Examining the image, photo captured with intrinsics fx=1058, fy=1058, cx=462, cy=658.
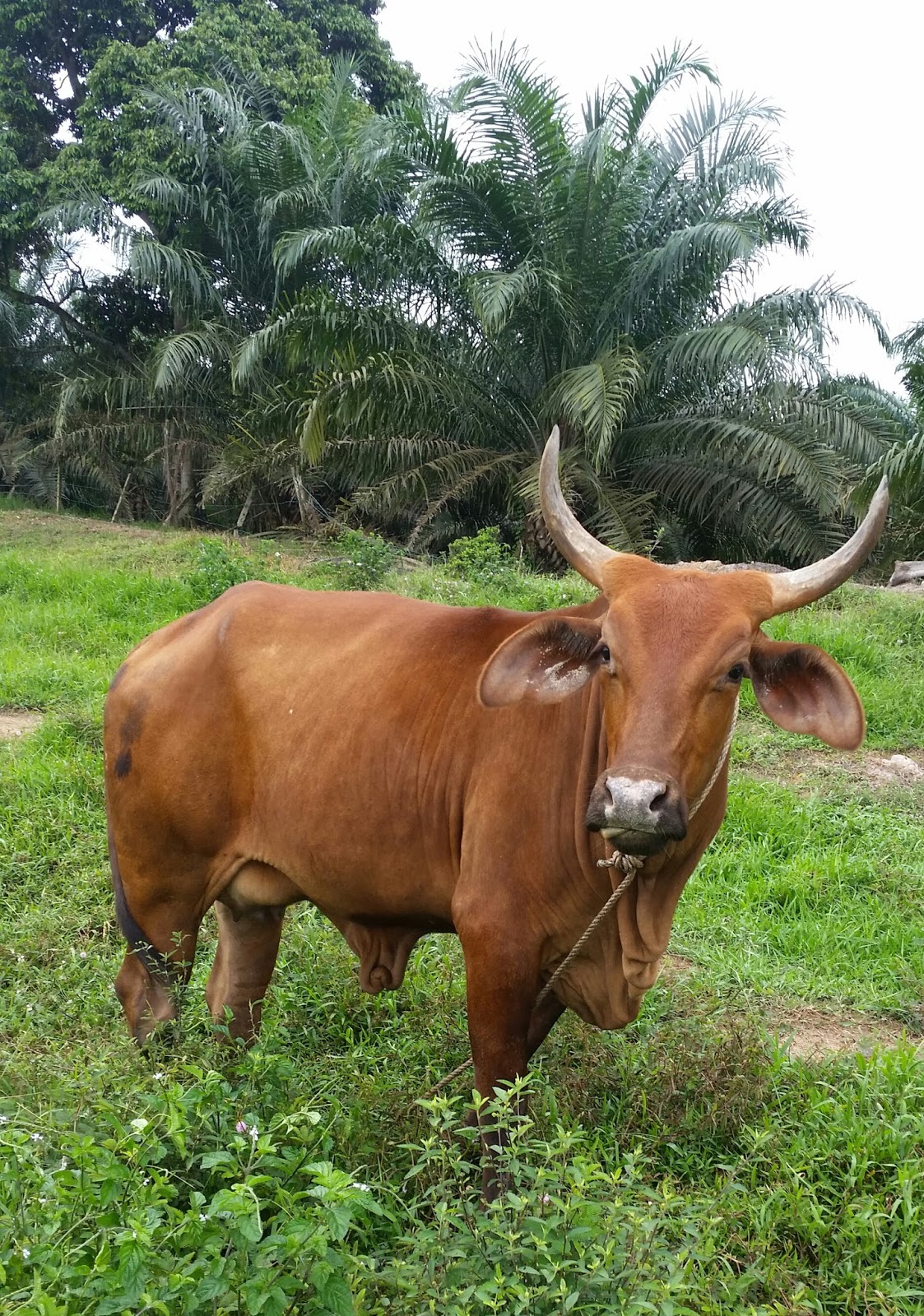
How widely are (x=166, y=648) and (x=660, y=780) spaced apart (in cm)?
187

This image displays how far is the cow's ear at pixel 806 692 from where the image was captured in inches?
102

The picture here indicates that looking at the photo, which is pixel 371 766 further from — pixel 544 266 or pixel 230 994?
pixel 544 266

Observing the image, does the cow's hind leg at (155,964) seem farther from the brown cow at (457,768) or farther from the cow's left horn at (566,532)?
the cow's left horn at (566,532)

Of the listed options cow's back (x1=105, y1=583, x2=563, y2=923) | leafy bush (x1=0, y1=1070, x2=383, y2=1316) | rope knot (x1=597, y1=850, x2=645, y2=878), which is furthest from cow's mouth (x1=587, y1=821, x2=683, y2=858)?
leafy bush (x1=0, y1=1070, x2=383, y2=1316)

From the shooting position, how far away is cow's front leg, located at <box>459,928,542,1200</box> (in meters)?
2.79

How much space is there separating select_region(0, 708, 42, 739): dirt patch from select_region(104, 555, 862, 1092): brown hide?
3449mm

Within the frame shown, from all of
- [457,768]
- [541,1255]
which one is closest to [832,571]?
[457,768]

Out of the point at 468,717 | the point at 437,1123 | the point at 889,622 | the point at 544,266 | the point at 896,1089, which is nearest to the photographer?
the point at 437,1123

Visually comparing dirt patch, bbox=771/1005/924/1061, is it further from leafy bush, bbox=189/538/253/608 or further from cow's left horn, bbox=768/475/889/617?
leafy bush, bbox=189/538/253/608

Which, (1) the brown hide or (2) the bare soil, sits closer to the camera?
(1) the brown hide

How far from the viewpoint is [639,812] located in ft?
7.35

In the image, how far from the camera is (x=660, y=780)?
2283 mm

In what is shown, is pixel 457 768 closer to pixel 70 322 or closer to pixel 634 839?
pixel 634 839

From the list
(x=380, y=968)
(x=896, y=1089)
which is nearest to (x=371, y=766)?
(x=380, y=968)
